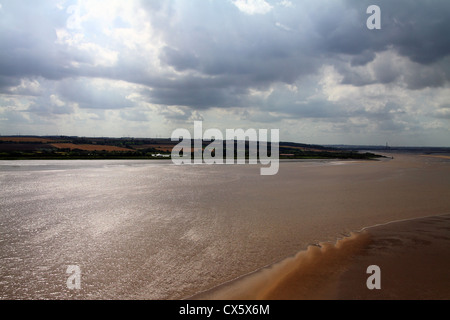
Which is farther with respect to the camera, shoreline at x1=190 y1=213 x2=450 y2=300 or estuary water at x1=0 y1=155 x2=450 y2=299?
estuary water at x1=0 y1=155 x2=450 y2=299

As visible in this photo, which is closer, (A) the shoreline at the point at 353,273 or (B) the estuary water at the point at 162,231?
(A) the shoreline at the point at 353,273

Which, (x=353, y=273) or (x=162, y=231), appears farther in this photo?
(x=162, y=231)

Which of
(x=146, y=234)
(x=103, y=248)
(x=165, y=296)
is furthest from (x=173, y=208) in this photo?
(x=165, y=296)

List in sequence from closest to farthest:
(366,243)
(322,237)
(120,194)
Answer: (366,243) < (322,237) < (120,194)

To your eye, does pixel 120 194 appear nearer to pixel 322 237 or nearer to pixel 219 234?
pixel 219 234
